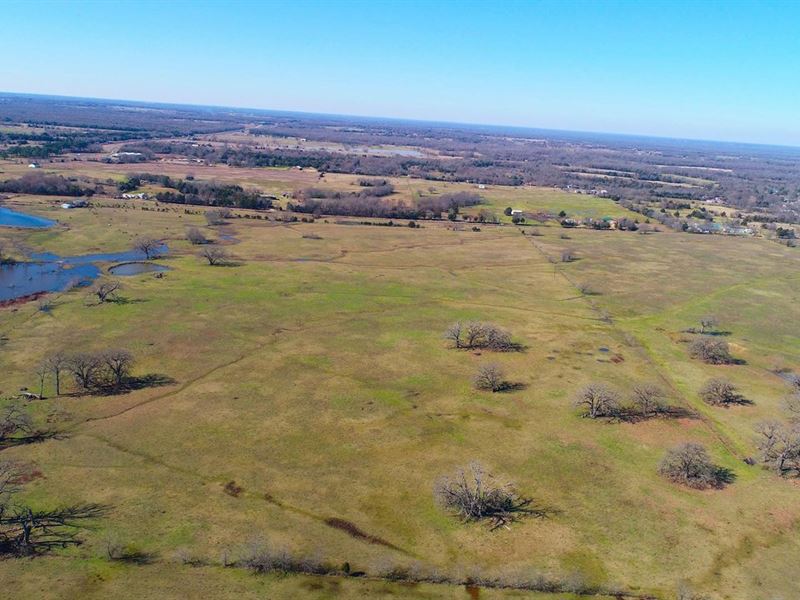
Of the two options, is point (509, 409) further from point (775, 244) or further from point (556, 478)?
point (775, 244)

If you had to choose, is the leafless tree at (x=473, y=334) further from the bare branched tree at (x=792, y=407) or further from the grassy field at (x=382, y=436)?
the bare branched tree at (x=792, y=407)

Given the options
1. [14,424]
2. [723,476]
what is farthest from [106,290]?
[723,476]

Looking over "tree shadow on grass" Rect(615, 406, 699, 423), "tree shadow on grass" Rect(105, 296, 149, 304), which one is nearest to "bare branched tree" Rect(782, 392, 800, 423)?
"tree shadow on grass" Rect(615, 406, 699, 423)

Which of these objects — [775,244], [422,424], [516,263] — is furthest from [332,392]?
[775,244]

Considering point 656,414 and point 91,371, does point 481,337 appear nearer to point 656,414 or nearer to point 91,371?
point 656,414

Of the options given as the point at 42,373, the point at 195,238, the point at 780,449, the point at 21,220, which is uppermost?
the point at 21,220

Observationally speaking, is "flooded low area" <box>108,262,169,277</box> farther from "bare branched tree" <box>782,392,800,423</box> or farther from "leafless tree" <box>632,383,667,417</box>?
"bare branched tree" <box>782,392,800,423</box>

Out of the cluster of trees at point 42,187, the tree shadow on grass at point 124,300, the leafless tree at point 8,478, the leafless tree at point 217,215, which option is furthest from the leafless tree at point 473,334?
the cluster of trees at point 42,187
